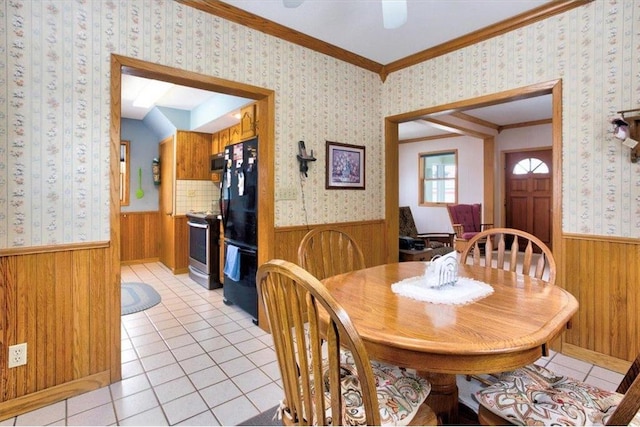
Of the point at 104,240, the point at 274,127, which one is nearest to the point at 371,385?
the point at 104,240

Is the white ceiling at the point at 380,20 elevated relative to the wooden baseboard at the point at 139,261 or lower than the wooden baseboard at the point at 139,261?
elevated

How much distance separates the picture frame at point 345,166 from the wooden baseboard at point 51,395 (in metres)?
2.25

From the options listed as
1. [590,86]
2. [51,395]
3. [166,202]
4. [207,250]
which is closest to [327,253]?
[51,395]

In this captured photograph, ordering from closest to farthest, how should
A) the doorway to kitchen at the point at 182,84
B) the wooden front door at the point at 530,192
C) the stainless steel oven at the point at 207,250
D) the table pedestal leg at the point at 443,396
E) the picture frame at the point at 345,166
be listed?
the table pedestal leg at the point at 443,396, the doorway to kitchen at the point at 182,84, the picture frame at the point at 345,166, the stainless steel oven at the point at 207,250, the wooden front door at the point at 530,192

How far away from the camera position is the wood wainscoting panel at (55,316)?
1779 mm

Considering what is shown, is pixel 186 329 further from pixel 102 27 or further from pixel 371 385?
pixel 371 385

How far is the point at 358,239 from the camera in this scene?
3504 mm

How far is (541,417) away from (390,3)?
188 cm

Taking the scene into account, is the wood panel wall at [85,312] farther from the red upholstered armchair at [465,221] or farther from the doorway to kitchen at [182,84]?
the red upholstered armchair at [465,221]

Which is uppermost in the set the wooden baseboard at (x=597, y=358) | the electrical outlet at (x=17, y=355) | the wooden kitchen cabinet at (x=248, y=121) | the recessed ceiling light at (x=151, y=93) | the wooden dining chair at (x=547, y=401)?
the recessed ceiling light at (x=151, y=93)

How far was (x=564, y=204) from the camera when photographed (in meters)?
2.47

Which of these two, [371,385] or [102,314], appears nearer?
[371,385]

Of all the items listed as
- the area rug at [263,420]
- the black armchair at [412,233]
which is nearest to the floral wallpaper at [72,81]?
the area rug at [263,420]

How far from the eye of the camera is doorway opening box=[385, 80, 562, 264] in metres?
2.50
